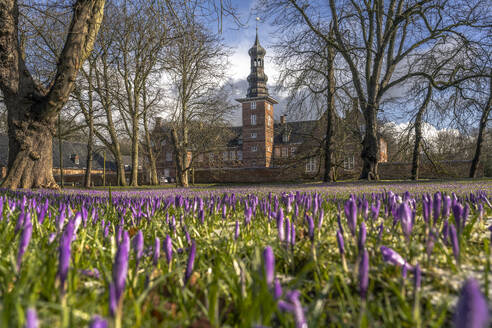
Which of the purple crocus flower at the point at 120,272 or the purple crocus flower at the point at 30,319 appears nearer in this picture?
the purple crocus flower at the point at 30,319

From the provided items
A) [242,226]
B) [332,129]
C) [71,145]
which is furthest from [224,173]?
[242,226]

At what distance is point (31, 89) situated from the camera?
862cm

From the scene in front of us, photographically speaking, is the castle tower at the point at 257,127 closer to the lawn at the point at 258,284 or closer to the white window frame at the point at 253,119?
the white window frame at the point at 253,119

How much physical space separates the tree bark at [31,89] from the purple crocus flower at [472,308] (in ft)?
28.9

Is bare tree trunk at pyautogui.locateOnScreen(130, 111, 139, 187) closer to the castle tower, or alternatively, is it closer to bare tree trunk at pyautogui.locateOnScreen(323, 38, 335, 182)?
bare tree trunk at pyautogui.locateOnScreen(323, 38, 335, 182)

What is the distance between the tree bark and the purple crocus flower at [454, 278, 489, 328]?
8810 millimetres

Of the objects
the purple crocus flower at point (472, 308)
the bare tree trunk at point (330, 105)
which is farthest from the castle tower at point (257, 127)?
the purple crocus flower at point (472, 308)

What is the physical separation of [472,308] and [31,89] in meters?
10.5

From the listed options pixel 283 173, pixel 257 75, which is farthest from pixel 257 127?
pixel 283 173

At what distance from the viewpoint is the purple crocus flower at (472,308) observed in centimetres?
45

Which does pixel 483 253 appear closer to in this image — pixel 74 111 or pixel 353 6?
pixel 353 6

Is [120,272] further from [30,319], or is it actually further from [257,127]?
[257,127]

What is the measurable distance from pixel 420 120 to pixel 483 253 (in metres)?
18.5

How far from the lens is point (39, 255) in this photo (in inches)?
55.2
